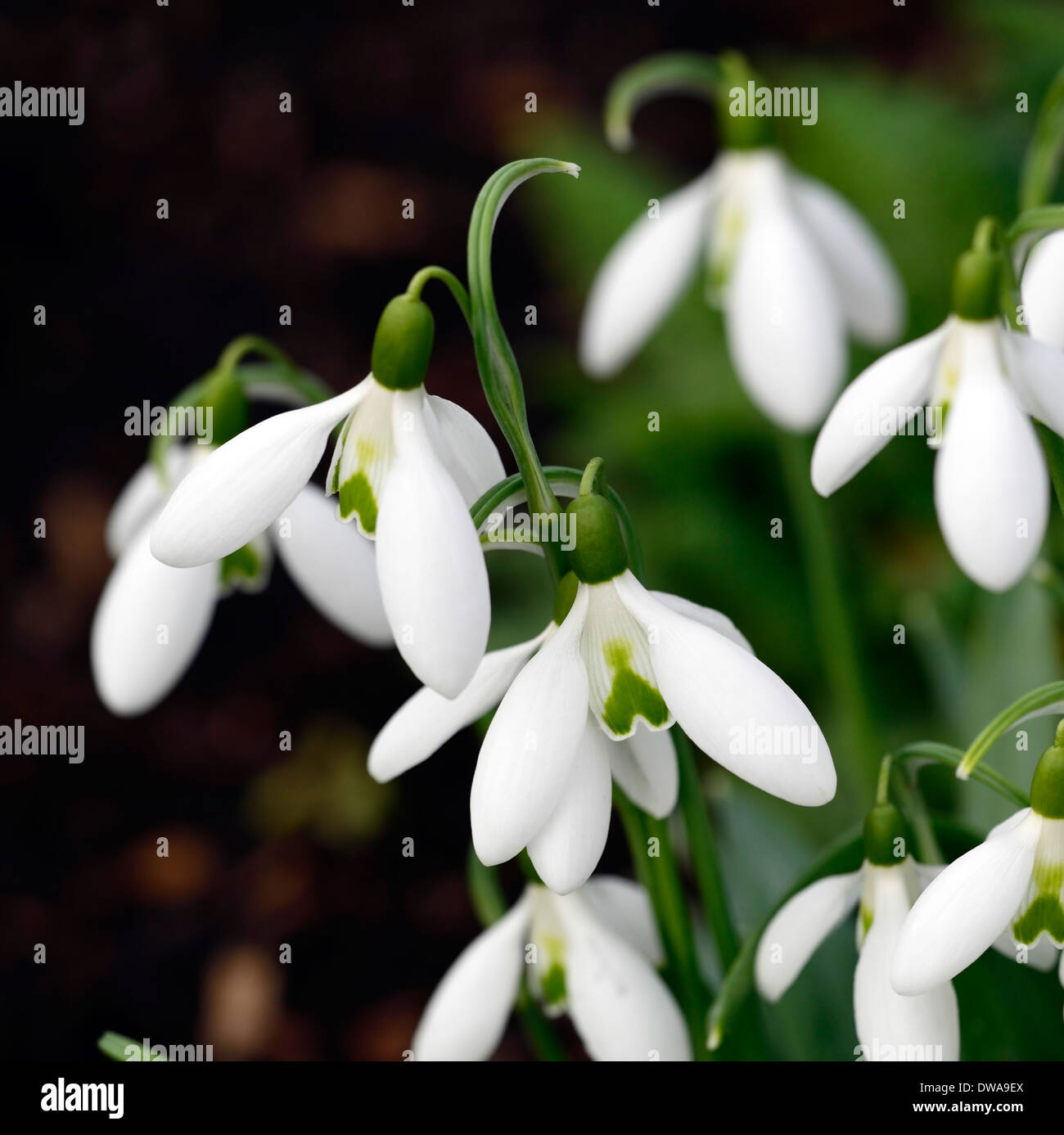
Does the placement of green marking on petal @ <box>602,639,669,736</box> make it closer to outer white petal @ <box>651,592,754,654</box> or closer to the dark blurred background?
outer white petal @ <box>651,592,754,654</box>

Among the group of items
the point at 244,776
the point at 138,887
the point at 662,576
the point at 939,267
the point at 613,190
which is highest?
the point at 613,190

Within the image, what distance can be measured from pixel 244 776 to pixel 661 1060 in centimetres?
122

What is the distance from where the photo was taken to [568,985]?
747 mm

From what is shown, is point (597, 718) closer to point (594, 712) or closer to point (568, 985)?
point (594, 712)

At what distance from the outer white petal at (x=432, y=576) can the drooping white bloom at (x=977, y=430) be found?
0.18 metres

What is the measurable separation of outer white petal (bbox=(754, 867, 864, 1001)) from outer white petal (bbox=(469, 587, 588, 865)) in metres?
0.19

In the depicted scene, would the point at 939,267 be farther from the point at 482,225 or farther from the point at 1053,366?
the point at 482,225

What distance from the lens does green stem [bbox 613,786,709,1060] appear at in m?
0.70

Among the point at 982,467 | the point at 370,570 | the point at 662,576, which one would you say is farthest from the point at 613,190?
the point at 982,467

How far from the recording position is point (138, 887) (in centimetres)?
177

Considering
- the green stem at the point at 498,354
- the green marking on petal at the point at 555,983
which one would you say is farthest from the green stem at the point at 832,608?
the green stem at the point at 498,354

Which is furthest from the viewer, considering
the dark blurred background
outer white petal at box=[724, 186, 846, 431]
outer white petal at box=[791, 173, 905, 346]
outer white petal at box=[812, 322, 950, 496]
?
the dark blurred background

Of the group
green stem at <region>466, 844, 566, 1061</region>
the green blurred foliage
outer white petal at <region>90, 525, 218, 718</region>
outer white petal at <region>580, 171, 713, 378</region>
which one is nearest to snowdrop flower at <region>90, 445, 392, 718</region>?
outer white petal at <region>90, 525, 218, 718</region>

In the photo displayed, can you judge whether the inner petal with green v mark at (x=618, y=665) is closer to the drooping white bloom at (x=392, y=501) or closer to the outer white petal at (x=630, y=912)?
the drooping white bloom at (x=392, y=501)
